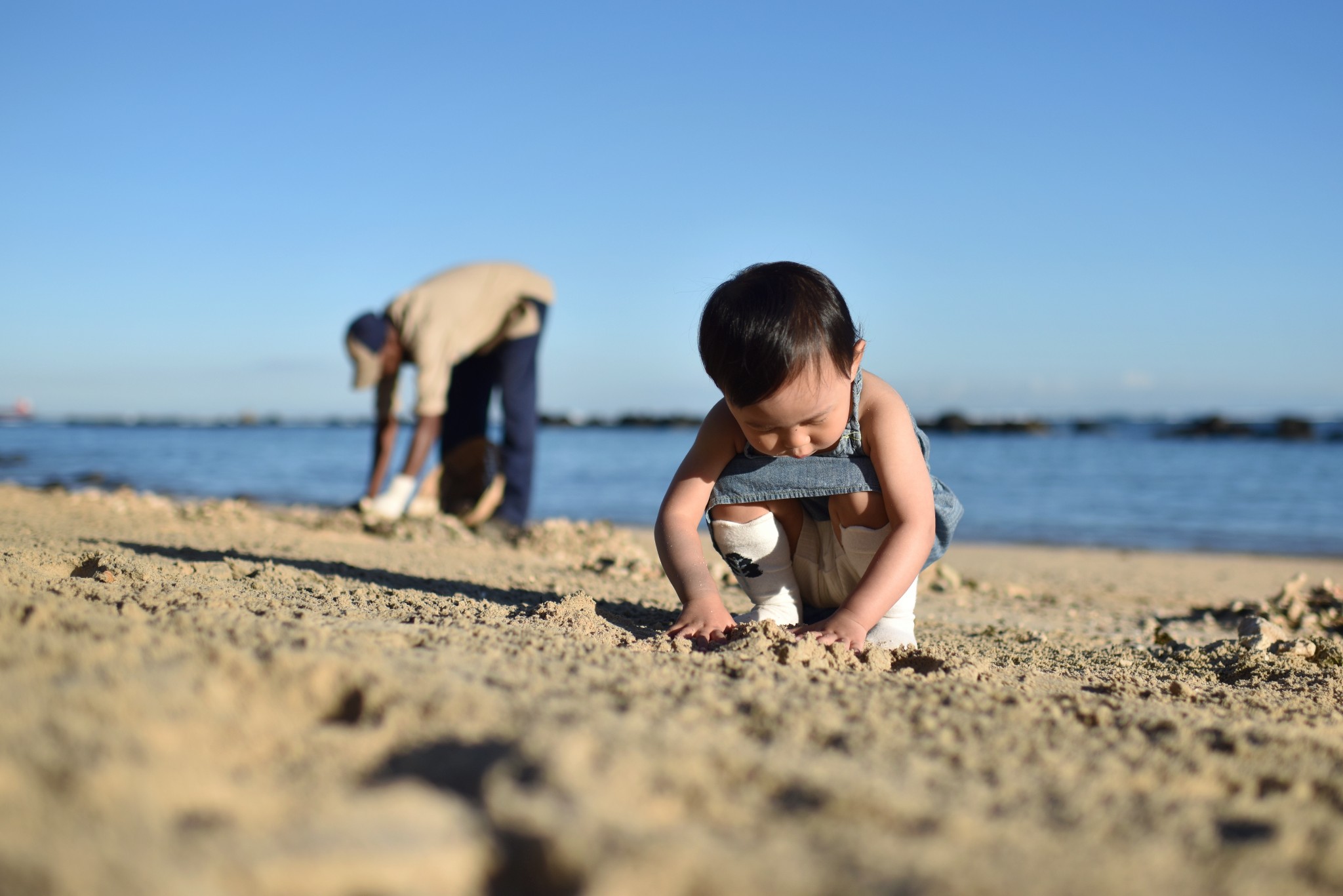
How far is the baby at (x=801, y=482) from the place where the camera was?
2014 millimetres

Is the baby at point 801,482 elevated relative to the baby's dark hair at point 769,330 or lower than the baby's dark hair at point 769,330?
lower

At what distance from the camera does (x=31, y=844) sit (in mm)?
761

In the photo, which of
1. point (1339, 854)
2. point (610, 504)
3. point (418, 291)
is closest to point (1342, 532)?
point (610, 504)

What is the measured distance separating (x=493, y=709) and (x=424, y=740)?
0.34ft

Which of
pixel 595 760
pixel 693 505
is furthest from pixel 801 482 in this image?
pixel 595 760

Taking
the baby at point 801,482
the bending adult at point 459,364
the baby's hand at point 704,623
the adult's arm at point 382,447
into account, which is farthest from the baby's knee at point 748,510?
the adult's arm at point 382,447

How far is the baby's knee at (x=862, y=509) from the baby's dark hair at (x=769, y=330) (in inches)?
13.1

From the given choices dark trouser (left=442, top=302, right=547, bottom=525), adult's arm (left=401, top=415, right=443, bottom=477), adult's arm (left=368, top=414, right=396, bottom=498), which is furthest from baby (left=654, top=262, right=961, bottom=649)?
adult's arm (left=368, top=414, right=396, bottom=498)

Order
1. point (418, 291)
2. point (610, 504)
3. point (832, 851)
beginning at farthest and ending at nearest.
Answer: point (610, 504) < point (418, 291) < point (832, 851)

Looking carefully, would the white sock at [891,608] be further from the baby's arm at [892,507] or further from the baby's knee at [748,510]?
the baby's knee at [748,510]

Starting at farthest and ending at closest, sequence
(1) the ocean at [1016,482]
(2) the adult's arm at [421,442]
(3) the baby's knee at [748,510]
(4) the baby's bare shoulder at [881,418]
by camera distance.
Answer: (1) the ocean at [1016,482], (2) the adult's arm at [421,442], (3) the baby's knee at [748,510], (4) the baby's bare shoulder at [881,418]

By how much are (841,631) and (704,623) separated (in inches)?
12.2

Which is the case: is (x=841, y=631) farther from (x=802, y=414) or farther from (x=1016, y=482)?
(x=1016, y=482)

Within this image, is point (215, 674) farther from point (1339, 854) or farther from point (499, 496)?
point (499, 496)
